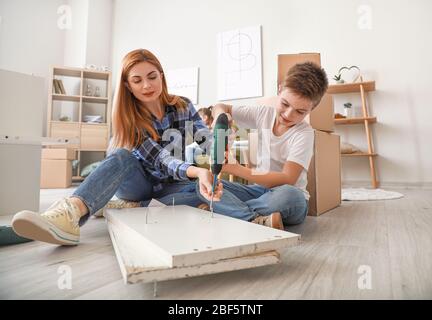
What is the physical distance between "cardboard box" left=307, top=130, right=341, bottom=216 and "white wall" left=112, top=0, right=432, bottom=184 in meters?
1.43

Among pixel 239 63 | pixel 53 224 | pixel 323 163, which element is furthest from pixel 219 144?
pixel 239 63

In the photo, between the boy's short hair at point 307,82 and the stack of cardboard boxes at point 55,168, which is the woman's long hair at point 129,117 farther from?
the stack of cardboard boxes at point 55,168

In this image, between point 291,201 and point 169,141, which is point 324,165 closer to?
point 291,201

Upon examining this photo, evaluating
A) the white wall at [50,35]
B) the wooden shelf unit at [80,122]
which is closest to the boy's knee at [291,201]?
the wooden shelf unit at [80,122]

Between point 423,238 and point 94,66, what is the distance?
3.65 m

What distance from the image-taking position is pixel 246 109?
Answer: 48.3 inches

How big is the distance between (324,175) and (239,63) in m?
2.26

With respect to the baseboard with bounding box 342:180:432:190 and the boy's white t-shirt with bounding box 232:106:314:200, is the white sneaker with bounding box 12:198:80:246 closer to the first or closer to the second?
the boy's white t-shirt with bounding box 232:106:314:200

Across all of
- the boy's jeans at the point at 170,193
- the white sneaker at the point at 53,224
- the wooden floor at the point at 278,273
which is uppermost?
the boy's jeans at the point at 170,193

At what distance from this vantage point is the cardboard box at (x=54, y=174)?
2596 millimetres

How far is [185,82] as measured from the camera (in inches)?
142

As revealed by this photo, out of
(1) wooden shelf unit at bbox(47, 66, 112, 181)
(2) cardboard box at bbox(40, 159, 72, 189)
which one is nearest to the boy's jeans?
(2) cardboard box at bbox(40, 159, 72, 189)

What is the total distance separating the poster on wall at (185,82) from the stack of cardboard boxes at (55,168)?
1552 mm
